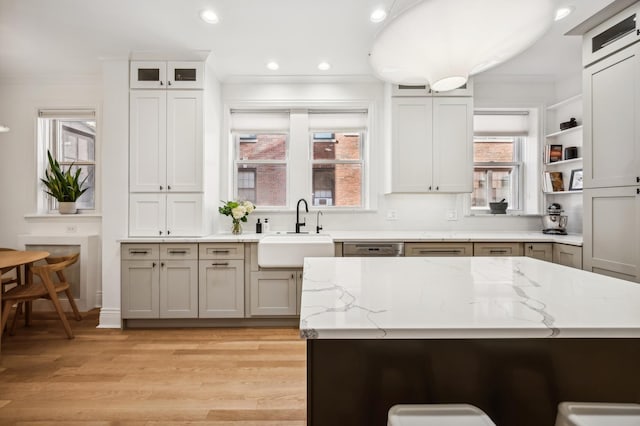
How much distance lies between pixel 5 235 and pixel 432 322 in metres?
4.97

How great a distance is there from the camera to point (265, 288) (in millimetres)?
3154

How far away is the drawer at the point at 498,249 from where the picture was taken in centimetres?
306

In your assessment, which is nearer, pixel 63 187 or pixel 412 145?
pixel 412 145

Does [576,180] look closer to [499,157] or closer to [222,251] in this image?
[499,157]

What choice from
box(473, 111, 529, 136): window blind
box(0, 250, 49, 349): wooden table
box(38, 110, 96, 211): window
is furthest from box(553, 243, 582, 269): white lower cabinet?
box(38, 110, 96, 211): window

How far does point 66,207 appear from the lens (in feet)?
12.1

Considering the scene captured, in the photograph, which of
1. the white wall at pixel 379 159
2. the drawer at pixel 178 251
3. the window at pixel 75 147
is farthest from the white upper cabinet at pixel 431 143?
the window at pixel 75 147

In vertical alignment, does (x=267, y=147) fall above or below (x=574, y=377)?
above

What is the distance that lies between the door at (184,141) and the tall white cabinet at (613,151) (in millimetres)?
3449

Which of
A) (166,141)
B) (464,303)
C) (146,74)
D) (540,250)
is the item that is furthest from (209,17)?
(540,250)

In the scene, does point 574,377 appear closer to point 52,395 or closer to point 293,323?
point 293,323

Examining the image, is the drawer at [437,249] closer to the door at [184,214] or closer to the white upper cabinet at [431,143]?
the white upper cabinet at [431,143]

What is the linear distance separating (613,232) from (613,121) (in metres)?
0.83

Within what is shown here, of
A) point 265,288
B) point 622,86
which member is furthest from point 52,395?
point 622,86
